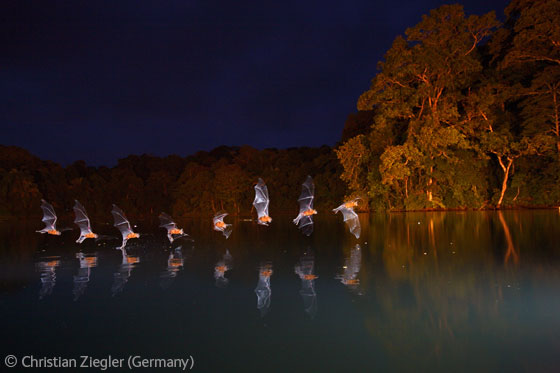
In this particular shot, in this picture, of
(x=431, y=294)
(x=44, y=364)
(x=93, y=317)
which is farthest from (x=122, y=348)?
(x=431, y=294)

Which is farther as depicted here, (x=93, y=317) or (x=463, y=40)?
(x=463, y=40)

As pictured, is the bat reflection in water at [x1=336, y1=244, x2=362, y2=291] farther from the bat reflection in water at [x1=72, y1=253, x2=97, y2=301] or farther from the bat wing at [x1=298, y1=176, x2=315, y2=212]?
the bat reflection in water at [x1=72, y1=253, x2=97, y2=301]

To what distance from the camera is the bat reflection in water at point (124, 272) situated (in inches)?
327

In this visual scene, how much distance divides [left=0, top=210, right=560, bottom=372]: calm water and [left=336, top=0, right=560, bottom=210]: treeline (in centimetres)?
2360

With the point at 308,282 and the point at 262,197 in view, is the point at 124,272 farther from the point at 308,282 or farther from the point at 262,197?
the point at 262,197

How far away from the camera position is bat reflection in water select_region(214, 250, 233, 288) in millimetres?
8633

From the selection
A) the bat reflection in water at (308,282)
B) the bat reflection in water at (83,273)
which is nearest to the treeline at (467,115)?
the bat reflection in water at (308,282)

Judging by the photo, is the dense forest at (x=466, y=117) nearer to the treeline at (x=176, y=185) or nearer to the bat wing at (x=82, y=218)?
the treeline at (x=176, y=185)

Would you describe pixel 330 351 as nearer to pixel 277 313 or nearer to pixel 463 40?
pixel 277 313

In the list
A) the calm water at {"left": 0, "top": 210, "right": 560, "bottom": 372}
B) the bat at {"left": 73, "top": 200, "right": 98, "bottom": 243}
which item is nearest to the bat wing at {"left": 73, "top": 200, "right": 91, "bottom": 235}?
the bat at {"left": 73, "top": 200, "right": 98, "bottom": 243}

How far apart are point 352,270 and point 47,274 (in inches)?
275

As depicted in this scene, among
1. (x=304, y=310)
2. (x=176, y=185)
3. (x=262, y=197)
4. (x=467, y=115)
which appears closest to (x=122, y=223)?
(x=262, y=197)

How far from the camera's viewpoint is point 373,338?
508 centimetres

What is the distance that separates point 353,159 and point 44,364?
36.1m
